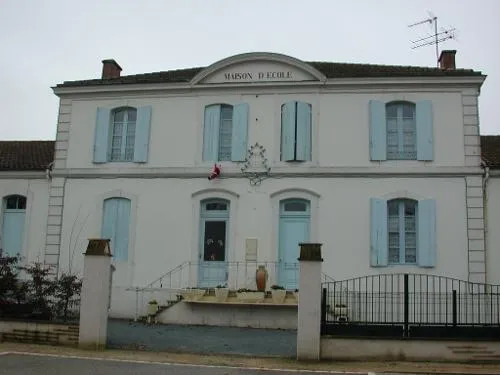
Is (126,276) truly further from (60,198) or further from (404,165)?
(404,165)

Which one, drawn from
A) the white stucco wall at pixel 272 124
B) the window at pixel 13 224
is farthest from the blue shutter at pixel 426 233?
the window at pixel 13 224

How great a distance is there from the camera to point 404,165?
15992mm

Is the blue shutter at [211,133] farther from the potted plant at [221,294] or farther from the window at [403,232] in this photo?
the window at [403,232]

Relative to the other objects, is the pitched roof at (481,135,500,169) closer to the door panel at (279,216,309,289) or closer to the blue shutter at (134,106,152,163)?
the door panel at (279,216,309,289)

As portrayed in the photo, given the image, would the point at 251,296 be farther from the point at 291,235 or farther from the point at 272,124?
the point at 272,124

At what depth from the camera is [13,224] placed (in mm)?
18234

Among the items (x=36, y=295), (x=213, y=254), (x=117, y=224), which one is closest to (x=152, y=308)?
(x=213, y=254)

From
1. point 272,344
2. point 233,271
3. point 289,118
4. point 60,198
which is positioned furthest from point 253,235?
point 60,198

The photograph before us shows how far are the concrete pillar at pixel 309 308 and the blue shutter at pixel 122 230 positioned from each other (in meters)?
7.79

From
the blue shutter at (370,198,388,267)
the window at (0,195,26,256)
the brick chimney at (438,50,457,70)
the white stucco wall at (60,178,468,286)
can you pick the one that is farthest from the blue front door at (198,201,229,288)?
the brick chimney at (438,50,457,70)

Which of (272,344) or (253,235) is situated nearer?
(272,344)

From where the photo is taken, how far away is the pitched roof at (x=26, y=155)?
18.2 m

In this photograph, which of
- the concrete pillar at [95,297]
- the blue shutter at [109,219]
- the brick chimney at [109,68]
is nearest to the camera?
the concrete pillar at [95,297]

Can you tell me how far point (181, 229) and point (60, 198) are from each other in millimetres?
3825
